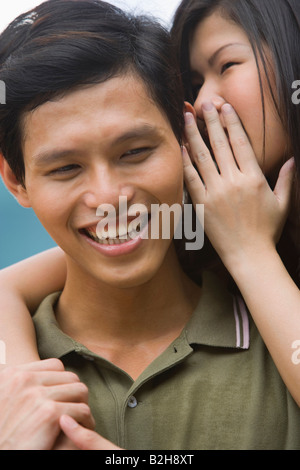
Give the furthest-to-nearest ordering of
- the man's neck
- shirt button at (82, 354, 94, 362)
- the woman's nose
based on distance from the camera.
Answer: the woman's nose, the man's neck, shirt button at (82, 354, 94, 362)

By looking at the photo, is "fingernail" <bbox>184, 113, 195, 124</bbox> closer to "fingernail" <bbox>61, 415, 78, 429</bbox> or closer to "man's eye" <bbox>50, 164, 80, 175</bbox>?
"man's eye" <bbox>50, 164, 80, 175</bbox>

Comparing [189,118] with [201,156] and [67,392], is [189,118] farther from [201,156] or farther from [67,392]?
[67,392]

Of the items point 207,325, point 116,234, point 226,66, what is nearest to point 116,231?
point 116,234

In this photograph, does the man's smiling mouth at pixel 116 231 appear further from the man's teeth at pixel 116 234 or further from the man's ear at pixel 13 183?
the man's ear at pixel 13 183

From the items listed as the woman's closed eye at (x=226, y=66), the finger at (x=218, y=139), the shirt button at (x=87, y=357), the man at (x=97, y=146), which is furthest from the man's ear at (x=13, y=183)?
the woman's closed eye at (x=226, y=66)

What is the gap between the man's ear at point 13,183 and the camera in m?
1.70

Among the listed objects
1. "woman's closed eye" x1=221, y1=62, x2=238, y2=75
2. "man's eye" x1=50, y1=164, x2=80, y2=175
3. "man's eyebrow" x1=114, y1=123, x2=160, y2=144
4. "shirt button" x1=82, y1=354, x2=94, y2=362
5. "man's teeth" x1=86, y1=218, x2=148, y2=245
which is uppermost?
"woman's closed eye" x1=221, y1=62, x2=238, y2=75

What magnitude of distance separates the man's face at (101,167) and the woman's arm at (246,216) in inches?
7.0

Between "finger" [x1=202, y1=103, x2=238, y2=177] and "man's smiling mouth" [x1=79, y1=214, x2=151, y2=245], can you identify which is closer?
"man's smiling mouth" [x1=79, y1=214, x2=151, y2=245]

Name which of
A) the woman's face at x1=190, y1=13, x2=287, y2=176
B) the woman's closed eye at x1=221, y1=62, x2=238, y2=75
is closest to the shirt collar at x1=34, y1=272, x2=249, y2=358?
the woman's face at x1=190, y1=13, x2=287, y2=176

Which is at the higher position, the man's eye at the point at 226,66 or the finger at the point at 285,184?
the man's eye at the point at 226,66

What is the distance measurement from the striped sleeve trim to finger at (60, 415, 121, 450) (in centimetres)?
46

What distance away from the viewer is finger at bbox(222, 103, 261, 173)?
5.81ft
